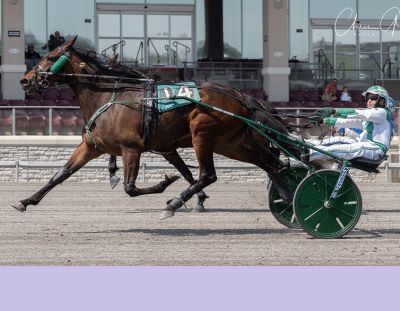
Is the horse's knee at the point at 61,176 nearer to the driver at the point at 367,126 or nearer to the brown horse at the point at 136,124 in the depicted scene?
the brown horse at the point at 136,124

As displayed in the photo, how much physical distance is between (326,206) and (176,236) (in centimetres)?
174

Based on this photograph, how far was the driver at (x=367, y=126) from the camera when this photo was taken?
413 inches

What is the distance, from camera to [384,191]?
19188 mm

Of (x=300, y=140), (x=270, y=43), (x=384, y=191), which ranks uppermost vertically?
(x=270, y=43)

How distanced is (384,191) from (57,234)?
31.5 feet

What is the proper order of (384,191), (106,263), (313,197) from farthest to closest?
(384,191)
(313,197)
(106,263)

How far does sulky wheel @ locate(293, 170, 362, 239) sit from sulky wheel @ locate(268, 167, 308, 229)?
31.4 inches

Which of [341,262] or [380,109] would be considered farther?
[380,109]

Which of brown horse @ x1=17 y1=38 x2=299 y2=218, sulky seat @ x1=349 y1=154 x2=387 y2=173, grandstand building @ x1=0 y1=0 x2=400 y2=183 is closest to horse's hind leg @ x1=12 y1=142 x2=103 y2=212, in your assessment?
brown horse @ x1=17 y1=38 x2=299 y2=218

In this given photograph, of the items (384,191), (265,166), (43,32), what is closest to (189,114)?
(265,166)

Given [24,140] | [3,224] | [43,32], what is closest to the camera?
[3,224]

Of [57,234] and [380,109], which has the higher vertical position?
[380,109]

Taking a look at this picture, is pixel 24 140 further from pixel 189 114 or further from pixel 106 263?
pixel 106 263

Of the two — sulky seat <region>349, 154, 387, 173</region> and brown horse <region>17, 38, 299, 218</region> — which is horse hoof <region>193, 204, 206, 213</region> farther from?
sulky seat <region>349, 154, 387, 173</region>
